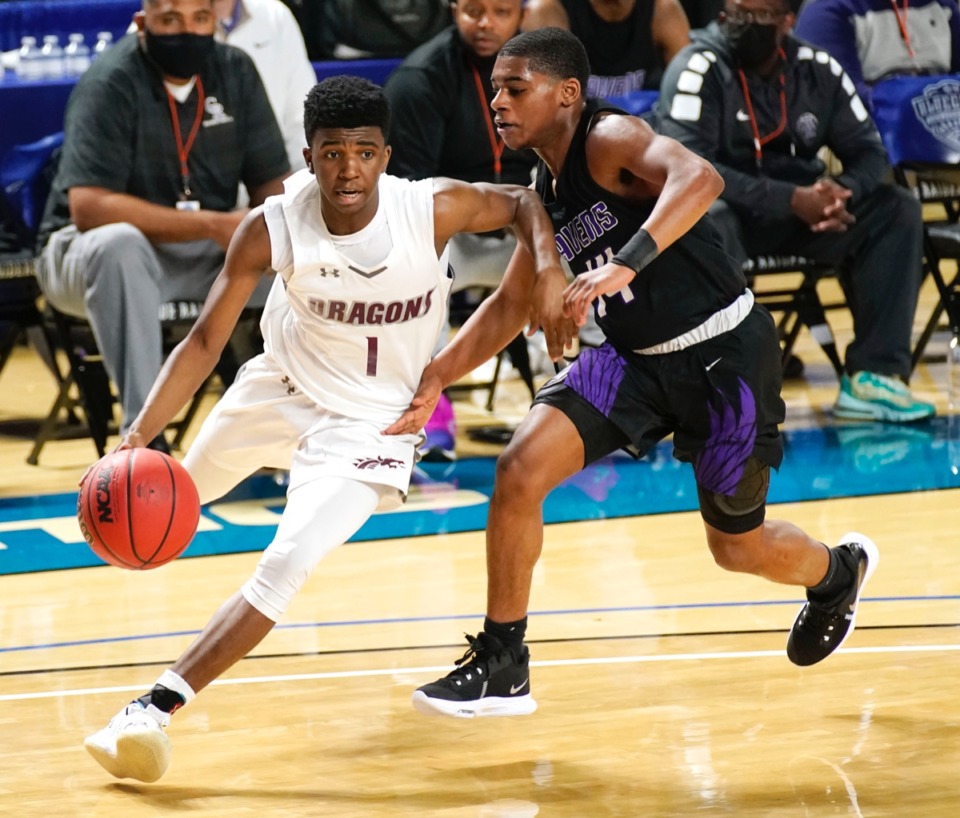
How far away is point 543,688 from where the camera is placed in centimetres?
462

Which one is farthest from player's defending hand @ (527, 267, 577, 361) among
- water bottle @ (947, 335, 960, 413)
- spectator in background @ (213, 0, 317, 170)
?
water bottle @ (947, 335, 960, 413)

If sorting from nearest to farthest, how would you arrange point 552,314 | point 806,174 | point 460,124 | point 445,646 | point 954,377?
point 552,314 → point 445,646 → point 460,124 → point 806,174 → point 954,377

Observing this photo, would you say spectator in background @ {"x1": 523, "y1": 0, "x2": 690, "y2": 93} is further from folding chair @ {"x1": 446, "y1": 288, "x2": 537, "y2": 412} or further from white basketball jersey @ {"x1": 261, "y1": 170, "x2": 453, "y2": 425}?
white basketball jersey @ {"x1": 261, "y1": 170, "x2": 453, "y2": 425}

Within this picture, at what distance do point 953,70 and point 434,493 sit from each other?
3.84 m

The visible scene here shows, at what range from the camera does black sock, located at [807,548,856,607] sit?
15.0 ft

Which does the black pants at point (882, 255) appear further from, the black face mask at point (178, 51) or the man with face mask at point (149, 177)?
the black face mask at point (178, 51)

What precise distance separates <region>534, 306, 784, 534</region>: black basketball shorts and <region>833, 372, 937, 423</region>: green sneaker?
3551 millimetres

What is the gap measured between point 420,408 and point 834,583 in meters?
1.18

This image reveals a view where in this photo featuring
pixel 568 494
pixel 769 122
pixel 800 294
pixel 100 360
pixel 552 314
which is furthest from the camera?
pixel 800 294

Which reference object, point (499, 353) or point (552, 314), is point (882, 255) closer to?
point (499, 353)

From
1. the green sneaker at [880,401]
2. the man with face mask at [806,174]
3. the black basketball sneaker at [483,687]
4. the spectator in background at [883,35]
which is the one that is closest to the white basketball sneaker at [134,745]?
the black basketball sneaker at [483,687]

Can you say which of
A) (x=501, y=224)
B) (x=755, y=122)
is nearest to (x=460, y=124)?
(x=755, y=122)

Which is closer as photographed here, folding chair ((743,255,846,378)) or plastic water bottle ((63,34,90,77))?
folding chair ((743,255,846,378))

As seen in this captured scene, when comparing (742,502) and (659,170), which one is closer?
(659,170)
